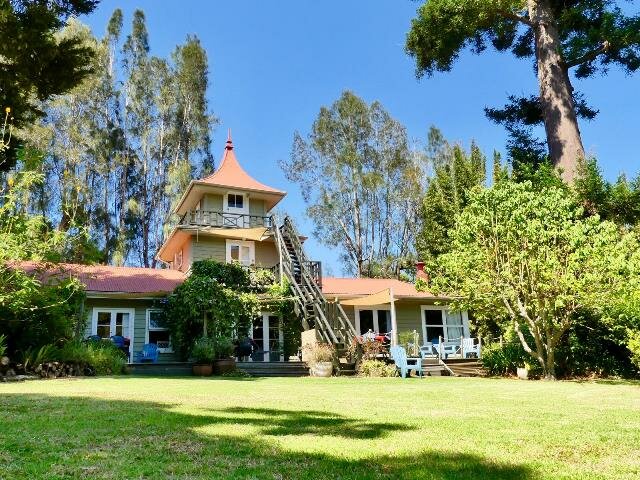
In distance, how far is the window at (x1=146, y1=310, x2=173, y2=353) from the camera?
807 inches

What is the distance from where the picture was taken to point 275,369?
16.7 meters

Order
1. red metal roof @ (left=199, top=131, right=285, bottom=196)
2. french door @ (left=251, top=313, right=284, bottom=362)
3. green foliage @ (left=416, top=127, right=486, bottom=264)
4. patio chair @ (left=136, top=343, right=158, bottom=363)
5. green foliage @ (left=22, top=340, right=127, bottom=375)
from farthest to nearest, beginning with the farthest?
green foliage @ (left=416, top=127, right=486, bottom=264)
red metal roof @ (left=199, top=131, right=285, bottom=196)
french door @ (left=251, top=313, right=284, bottom=362)
patio chair @ (left=136, top=343, right=158, bottom=363)
green foliage @ (left=22, top=340, right=127, bottom=375)

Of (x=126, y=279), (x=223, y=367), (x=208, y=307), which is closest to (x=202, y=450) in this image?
(x=223, y=367)

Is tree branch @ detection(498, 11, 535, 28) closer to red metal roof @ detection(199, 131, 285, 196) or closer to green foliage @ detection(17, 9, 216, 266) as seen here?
red metal roof @ detection(199, 131, 285, 196)

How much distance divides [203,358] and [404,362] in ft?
20.6

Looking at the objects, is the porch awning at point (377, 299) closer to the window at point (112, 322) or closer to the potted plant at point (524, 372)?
the potted plant at point (524, 372)

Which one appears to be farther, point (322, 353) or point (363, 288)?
point (363, 288)

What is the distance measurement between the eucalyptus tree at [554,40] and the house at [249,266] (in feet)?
27.5

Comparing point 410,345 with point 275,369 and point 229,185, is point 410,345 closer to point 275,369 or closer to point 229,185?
point 275,369

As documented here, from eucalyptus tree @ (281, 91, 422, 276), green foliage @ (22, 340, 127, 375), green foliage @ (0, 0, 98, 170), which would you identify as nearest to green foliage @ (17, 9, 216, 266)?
eucalyptus tree @ (281, 91, 422, 276)

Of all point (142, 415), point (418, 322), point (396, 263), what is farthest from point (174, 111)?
point (142, 415)

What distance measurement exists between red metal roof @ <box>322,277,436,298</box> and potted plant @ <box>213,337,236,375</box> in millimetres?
7322

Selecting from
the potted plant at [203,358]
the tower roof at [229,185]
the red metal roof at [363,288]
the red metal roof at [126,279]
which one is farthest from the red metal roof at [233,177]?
the potted plant at [203,358]

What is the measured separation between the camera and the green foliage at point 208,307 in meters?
18.6
